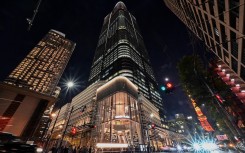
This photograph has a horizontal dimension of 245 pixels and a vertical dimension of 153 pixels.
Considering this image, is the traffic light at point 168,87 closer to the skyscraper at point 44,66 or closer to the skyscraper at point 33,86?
the skyscraper at point 33,86

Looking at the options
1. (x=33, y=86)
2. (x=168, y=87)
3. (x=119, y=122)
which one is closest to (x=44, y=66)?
(x=33, y=86)

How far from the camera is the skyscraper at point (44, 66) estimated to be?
3100 inches

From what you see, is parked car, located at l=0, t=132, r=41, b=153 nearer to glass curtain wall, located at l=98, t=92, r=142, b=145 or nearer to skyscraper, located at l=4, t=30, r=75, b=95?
glass curtain wall, located at l=98, t=92, r=142, b=145

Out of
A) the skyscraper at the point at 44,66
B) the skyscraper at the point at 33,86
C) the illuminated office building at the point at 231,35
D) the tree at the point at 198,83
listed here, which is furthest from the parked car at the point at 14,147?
the skyscraper at the point at 44,66

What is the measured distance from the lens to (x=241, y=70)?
17.9m

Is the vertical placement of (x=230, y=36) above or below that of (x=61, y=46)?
below

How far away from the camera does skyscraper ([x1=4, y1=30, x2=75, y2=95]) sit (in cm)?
7874

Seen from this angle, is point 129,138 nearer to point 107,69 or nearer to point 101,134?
point 101,134

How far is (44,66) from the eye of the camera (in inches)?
3465

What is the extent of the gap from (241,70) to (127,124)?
26373mm

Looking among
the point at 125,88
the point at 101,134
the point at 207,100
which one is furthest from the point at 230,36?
Answer: the point at 101,134

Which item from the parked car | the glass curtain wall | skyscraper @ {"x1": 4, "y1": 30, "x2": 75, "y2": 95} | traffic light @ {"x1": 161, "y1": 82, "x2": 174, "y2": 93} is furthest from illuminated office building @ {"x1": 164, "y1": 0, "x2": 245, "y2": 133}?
skyscraper @ {"x1": 4, "y1": 30, "x2": 75, "y2": 95}

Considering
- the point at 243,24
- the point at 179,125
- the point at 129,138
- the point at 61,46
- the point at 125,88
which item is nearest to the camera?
the point at 243,24

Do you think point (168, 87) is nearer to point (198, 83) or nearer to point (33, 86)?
point (198, 83)
